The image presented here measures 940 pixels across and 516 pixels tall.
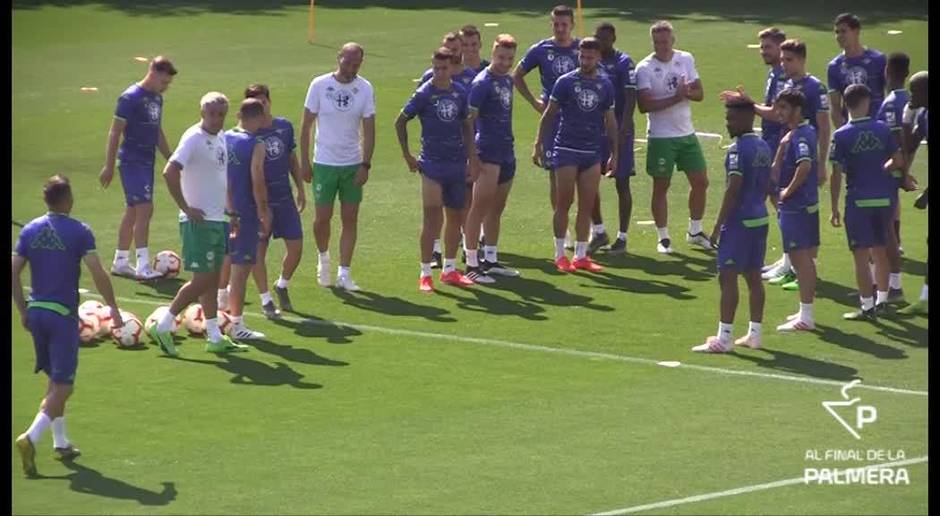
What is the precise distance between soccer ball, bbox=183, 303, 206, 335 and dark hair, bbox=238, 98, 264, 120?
5.53 feet

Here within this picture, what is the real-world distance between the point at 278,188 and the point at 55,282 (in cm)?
455

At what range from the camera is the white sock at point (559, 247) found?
20.8 meters

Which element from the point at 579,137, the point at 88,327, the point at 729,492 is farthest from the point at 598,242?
the point at 729,492

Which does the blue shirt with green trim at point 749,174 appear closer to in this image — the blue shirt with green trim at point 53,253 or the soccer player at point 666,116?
the soccer player at point 666,116

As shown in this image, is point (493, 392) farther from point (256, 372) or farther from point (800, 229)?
point (800, 229)

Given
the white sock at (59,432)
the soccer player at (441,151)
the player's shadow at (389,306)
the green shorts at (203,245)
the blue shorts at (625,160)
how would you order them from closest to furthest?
the white sock at (59,432) < the green shorts at (203,245) < the player's shadow at (389,306) < the soccer player at (441,151) < the blue shorts at (625,160)

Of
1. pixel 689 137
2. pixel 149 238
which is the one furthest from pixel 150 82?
pixel 689 137

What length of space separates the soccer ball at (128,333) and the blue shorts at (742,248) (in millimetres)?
4878

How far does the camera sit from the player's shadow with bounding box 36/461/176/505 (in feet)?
45.1

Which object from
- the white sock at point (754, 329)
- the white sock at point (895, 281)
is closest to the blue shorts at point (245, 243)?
the white sock at point (754, 329)

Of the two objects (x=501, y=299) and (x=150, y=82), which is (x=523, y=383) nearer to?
(x=501, y=299)

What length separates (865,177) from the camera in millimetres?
18484

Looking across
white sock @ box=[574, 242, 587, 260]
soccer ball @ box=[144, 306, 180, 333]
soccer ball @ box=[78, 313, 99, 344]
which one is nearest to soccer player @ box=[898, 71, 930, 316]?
white sock @ box=[574, 242, 587, 260]

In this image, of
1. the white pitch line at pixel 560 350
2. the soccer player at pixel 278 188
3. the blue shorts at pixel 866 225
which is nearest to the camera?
the white pitch line at pixel 560 350
